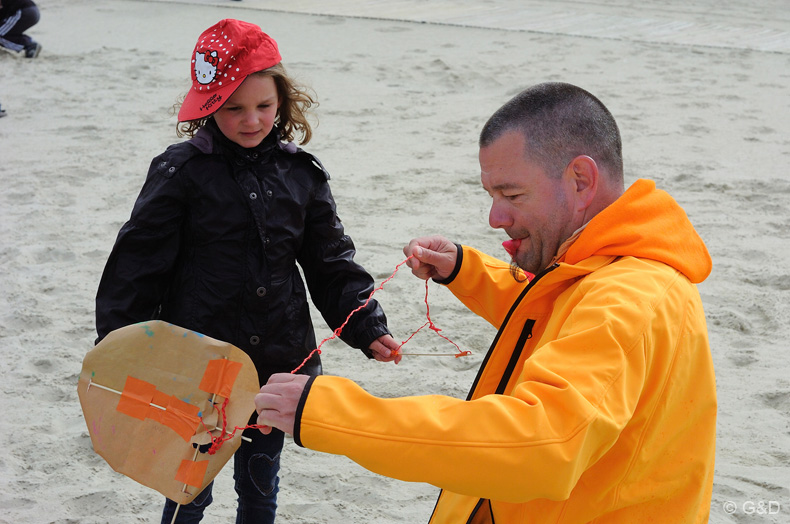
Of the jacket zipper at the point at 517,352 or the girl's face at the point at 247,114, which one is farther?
the girl's face at the point at 247,114

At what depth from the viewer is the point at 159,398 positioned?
175cm

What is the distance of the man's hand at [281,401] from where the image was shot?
4.62ft

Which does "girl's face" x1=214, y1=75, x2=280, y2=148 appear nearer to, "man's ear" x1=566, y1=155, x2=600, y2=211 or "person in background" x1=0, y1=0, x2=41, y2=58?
"man's ear" x1=566, y1=155, x2=600, y2=211

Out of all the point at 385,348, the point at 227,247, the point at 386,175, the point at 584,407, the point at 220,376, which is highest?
the point at 584,407

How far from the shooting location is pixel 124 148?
19.3 feet

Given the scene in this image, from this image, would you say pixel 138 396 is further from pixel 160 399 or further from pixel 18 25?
pixel 18 25

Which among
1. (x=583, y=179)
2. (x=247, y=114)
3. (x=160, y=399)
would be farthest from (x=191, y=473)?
(x=583, y=179)

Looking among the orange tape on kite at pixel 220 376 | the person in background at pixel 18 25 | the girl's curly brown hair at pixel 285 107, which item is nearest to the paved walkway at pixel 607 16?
the person in background at pixel 18 25

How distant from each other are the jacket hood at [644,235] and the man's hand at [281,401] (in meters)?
0.63

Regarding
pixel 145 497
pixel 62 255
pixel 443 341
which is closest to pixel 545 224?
pixel 145 497

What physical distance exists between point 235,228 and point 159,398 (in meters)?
0.54

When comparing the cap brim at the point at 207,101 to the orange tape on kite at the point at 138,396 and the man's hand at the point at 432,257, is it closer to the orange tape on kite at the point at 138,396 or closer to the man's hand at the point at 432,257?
the man's hand at the point at 432,257

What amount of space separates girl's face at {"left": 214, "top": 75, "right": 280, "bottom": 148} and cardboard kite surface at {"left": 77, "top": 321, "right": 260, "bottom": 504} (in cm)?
61

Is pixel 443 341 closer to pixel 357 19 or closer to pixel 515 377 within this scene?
pixel 515 377
